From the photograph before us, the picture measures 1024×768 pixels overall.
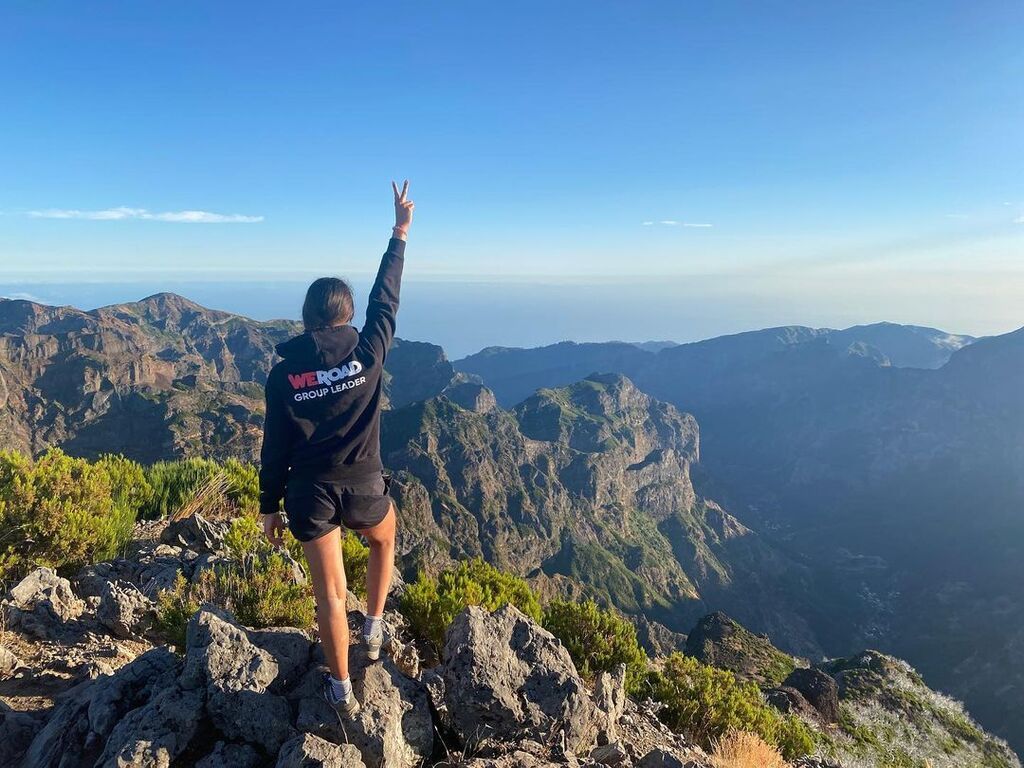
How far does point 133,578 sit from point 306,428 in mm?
5900

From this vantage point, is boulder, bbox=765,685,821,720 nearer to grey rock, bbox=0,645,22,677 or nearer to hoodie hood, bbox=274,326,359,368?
grey rock, bbox=0,645,22,677

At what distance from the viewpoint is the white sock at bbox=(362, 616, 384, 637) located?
5172 mm

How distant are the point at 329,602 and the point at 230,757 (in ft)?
4.20

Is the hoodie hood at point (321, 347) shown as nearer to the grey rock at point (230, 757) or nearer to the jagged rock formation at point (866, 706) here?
the grey rock at point (230, 757)

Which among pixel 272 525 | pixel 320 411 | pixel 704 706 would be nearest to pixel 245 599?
pixel 272 525

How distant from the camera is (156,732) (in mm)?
4164

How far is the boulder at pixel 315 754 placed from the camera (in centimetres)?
394

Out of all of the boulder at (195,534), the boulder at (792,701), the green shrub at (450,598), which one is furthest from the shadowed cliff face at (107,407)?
the green shrub at (450,598)

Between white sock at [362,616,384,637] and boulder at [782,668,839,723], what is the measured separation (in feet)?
96.6

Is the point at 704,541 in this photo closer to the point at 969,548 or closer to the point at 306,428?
the point at 969,548

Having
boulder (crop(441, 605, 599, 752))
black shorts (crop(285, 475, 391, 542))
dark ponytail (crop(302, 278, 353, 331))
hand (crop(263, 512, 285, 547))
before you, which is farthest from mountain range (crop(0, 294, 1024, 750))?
dark ponytail (crop(302, 278, 353, 331))

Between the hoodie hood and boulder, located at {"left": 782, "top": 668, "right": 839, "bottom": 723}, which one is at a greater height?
the hoodie hood

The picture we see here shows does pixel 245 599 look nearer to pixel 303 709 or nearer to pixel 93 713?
pixel 93 713

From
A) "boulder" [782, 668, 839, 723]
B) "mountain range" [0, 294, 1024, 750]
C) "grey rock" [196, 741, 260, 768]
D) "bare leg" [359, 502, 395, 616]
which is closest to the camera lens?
"grey rock" [196, 741, 260, 768]
